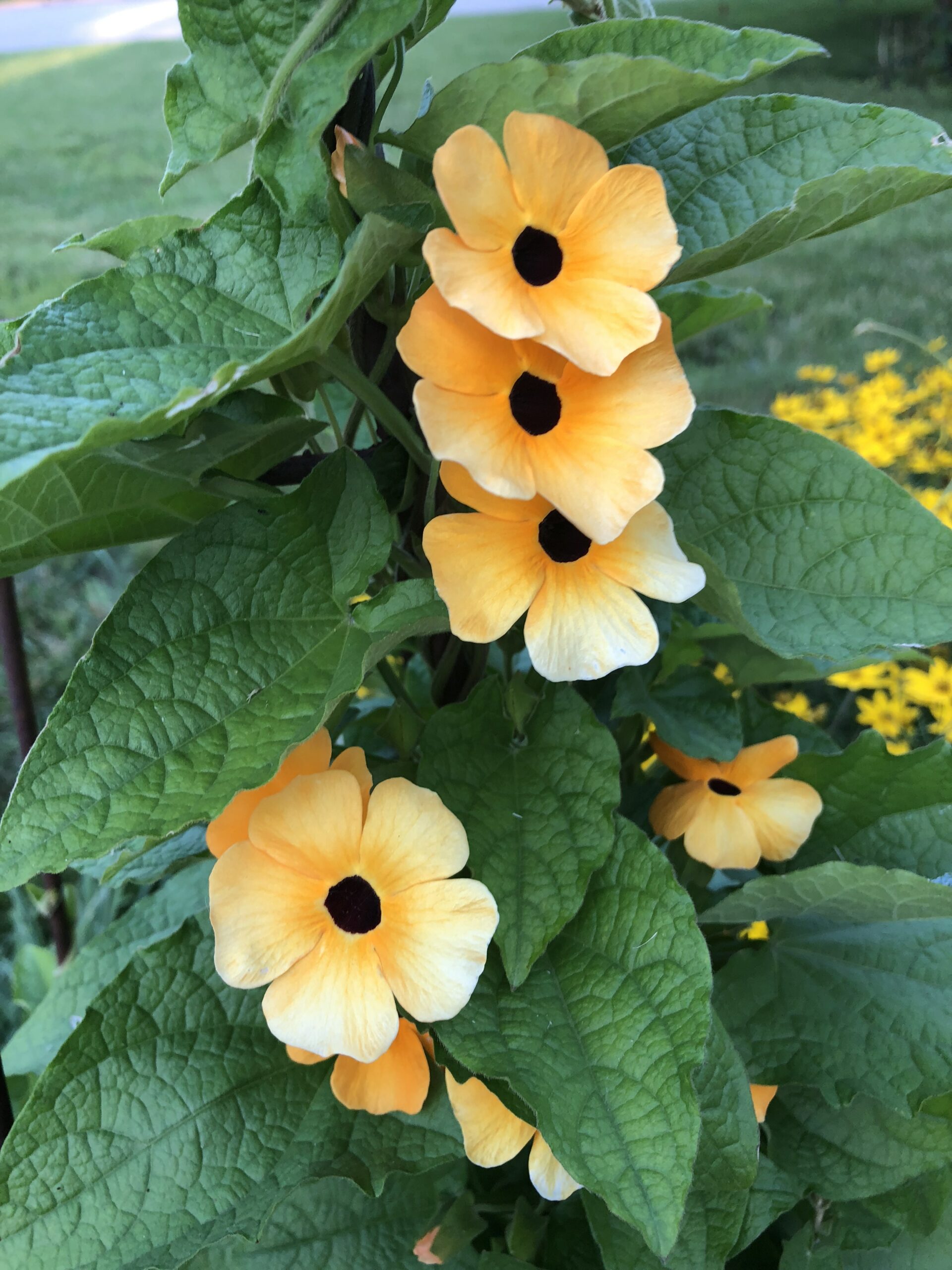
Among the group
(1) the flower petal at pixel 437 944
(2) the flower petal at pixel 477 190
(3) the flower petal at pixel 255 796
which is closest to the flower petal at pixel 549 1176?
(1) the flower petal at pixel 437 944

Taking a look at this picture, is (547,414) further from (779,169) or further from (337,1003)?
(337,1003)

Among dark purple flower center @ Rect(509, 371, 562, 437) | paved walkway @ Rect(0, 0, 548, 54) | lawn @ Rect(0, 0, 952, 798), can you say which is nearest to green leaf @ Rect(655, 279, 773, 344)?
dark purple flower center @ Rect(509, 371, 562, 437)

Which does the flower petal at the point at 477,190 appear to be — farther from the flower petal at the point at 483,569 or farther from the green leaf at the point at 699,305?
the green leaf at the point at 699,305

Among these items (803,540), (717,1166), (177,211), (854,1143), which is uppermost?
(803,540)

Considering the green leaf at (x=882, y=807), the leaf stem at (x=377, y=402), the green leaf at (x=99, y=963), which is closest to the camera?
the leaf stem at (x=377, y=402)

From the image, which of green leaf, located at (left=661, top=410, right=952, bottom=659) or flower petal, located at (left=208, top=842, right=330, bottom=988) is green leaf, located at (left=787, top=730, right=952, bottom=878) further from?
flower petal, located at (left=208, top=842, right=330, bottom=988)

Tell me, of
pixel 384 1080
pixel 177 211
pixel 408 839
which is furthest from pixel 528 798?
pixel 177 211

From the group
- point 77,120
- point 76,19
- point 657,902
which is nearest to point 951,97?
point 77,120
